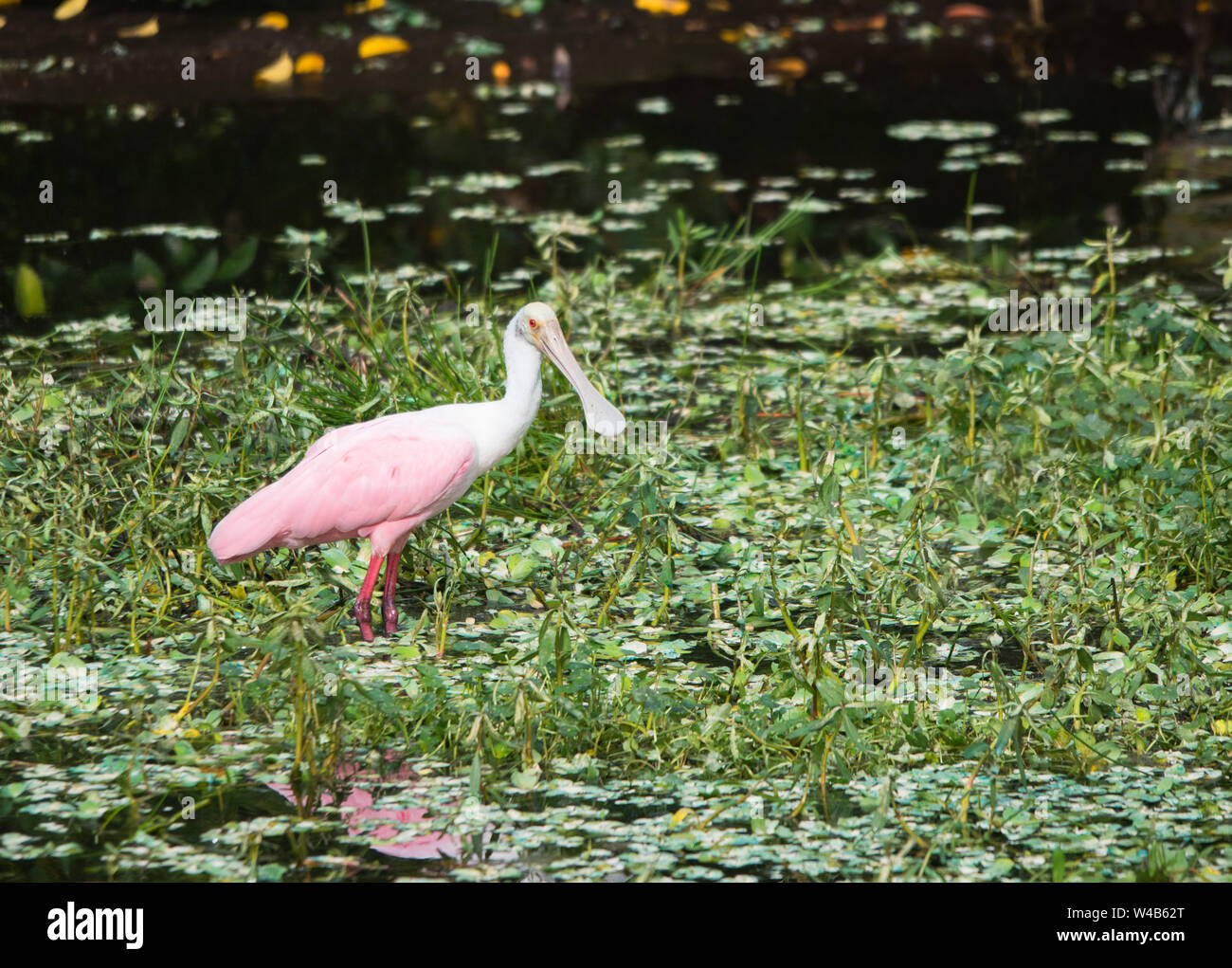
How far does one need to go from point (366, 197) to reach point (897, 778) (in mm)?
5344

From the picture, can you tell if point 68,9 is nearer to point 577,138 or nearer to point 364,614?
point 577,138

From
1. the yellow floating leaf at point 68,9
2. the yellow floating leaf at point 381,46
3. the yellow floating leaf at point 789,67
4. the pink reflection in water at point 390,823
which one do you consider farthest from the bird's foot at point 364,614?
the yellow floating leaf at point 68,9

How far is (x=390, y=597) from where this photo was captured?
193 inches

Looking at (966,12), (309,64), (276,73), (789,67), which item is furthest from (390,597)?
(966,12)

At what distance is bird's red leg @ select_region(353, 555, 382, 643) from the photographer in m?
4.84

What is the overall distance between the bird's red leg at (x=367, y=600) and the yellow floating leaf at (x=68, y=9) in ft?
23.3

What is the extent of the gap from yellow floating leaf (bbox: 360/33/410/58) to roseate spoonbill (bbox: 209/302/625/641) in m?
6.42

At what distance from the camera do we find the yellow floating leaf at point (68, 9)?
10875mm

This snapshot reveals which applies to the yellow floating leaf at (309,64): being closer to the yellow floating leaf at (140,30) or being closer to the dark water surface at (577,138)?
the dark water surface at (577,138)

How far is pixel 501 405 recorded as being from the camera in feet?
15.8

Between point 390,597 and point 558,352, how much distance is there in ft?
2.51

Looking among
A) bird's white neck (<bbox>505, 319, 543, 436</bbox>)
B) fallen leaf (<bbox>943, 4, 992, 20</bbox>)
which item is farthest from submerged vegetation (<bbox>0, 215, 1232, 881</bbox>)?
fallen leaf (<bbox>943, 4, 992, 20</bbox>)

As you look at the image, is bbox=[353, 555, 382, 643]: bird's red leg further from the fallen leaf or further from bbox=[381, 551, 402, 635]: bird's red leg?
the fallen leaf

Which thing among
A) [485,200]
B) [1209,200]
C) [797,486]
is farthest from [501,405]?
[1209,200]
